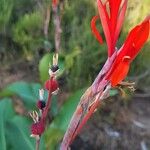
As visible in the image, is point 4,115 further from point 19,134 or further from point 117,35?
point 117,35

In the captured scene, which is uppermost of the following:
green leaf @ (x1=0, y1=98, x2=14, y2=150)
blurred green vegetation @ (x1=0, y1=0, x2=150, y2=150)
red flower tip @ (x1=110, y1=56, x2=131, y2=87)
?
red flower tip @ (x1=110, y1=56, x2=131, y2=87)

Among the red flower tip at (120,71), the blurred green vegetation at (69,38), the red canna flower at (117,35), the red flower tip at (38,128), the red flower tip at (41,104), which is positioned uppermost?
the red canna flower at (117,35)

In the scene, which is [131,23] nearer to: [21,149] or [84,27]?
[84,27]

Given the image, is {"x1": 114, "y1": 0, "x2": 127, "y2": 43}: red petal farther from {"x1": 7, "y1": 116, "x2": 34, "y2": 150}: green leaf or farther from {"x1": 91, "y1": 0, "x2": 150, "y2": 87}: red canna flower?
{"x1": 7, "y1": 116, "x2": 34, "y2": 150}: green leaf

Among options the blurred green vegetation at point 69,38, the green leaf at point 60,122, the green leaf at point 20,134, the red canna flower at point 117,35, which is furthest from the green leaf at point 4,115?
the red canna flower at point 117,35

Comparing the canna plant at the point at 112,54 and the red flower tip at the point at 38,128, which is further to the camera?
the red flower tip at the point at 38,128

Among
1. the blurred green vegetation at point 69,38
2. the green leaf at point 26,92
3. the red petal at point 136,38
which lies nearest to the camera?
the red petal at point 136,38

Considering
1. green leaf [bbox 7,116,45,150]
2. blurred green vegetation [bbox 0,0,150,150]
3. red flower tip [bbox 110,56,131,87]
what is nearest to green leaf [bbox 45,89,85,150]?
green leaf [bbox 7,116,45,150]

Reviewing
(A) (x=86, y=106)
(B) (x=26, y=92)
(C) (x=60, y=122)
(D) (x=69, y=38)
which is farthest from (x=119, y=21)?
(D) (x=69, y=38)

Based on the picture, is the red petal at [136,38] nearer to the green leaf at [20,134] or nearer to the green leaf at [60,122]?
the green leaf at [20,134]
